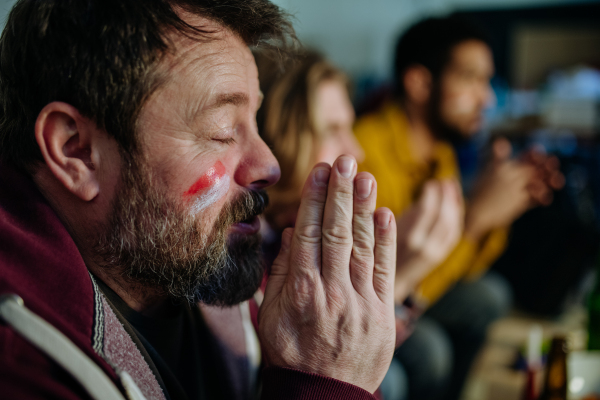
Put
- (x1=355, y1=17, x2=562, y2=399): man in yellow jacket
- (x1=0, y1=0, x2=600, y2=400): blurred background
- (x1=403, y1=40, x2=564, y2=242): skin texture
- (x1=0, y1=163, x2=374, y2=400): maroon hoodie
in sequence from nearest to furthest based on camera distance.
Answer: (x1=0, y1=163, x2=374, y2=400): maroon hoodie < (x1=355, y1=17, x2=562, y2=399): man in yellow jacket < (x1=403, y1=40, x2=564, y2=242): skin texture < (x1=0, y1=0, x2=600, y2=400): blurred background

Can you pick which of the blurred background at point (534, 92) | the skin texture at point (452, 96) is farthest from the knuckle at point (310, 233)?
the skin texture at point (452, 96)

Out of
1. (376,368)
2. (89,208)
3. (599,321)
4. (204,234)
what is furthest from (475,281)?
(89,208)

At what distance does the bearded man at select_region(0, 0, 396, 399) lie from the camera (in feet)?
1.86

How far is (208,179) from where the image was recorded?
631 mm

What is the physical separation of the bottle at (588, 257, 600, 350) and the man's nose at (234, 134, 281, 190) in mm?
792

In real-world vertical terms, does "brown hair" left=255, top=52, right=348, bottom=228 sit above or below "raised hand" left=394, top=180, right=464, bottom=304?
above

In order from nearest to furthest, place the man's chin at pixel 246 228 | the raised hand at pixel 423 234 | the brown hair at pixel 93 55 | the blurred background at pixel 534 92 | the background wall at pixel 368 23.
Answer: the brown hair at pixel 93 55 → the man's chin at pixel 246 228 → the raised hand at pixel 423 234 → the blurred background at pixel 534 92 → the background wall at pixel 368 23

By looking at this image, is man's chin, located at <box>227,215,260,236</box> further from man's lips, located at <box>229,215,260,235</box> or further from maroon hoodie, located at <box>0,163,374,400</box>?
maroon hoodie, located at <box>0,163,374,400</box>

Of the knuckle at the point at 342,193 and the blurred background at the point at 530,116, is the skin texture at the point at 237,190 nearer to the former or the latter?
the knuckle at the point at 342,193

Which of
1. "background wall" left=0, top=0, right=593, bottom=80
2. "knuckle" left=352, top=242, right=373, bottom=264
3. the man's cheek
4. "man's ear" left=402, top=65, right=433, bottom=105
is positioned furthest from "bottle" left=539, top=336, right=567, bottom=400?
"background wall" left=0, top=0, right=593, bottom=80

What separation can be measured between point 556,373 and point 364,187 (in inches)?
21.5

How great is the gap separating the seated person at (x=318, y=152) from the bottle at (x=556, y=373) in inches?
14.1

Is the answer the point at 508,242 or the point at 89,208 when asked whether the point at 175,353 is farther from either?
the point at 508,242

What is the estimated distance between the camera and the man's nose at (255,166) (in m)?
0.66
